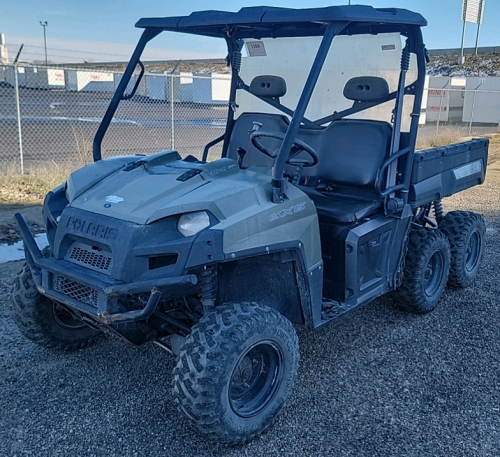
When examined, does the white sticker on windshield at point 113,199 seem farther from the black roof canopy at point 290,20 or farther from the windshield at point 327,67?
the windshield at point 327,67

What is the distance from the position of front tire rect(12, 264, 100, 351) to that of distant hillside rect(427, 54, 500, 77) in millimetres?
41416

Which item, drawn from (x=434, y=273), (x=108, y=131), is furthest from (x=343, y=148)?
(x=108, y=131)

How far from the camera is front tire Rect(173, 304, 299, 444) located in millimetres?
2551

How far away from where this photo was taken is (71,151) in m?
12.1

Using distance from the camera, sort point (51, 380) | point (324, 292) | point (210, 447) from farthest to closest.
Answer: point (324, 292)
point (51, 380)
point (210, 447)

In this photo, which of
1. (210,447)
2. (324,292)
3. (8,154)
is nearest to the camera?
(210,447)

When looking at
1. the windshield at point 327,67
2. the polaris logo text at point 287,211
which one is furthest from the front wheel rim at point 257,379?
the windshield at point 327,67

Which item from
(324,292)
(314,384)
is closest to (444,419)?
(314,384)

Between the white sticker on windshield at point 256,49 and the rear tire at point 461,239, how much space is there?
211cm

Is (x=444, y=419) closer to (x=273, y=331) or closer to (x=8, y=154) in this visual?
(x=273, y=331)

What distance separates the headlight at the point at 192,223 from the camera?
2682 millimetres

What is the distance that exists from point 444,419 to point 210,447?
49.8 inches

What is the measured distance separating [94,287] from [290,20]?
5.55ft

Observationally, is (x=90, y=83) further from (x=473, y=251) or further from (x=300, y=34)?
(x=300, y=34)
